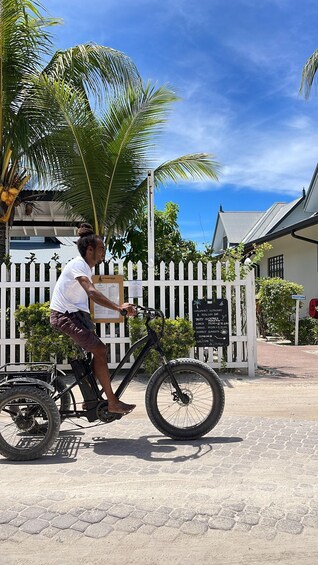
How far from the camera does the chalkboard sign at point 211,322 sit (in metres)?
8.16

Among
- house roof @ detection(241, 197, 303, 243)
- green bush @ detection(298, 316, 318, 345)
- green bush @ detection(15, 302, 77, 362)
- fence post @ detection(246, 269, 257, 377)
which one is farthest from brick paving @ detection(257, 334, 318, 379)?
house roof @ detection(241, 197, 303, 243)

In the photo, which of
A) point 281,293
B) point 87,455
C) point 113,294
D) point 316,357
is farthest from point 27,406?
point 281,293

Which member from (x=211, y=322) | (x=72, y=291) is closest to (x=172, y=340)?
(x=211, y=322)

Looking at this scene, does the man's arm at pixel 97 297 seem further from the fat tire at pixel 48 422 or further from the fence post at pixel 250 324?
the fence post at pixel 250 324

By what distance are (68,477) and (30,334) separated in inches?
167

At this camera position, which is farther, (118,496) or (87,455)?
(87,455)

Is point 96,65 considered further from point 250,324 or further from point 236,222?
point 236,222

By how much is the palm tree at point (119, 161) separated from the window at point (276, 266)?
9.46 metres

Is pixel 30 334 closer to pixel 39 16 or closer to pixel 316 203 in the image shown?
pixel 39 16

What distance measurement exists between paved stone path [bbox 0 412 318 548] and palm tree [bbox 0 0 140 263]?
5.60 metres

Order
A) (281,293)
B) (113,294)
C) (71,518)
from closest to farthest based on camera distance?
(71,518)
(113,294)
(281,293)

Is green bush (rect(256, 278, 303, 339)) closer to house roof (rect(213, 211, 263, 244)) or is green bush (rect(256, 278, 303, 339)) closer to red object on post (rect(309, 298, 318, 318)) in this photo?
red object on post (rect(309, 298, 318, 318))

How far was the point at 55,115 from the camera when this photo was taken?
9.13m

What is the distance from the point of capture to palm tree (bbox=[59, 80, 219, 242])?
952 cm
